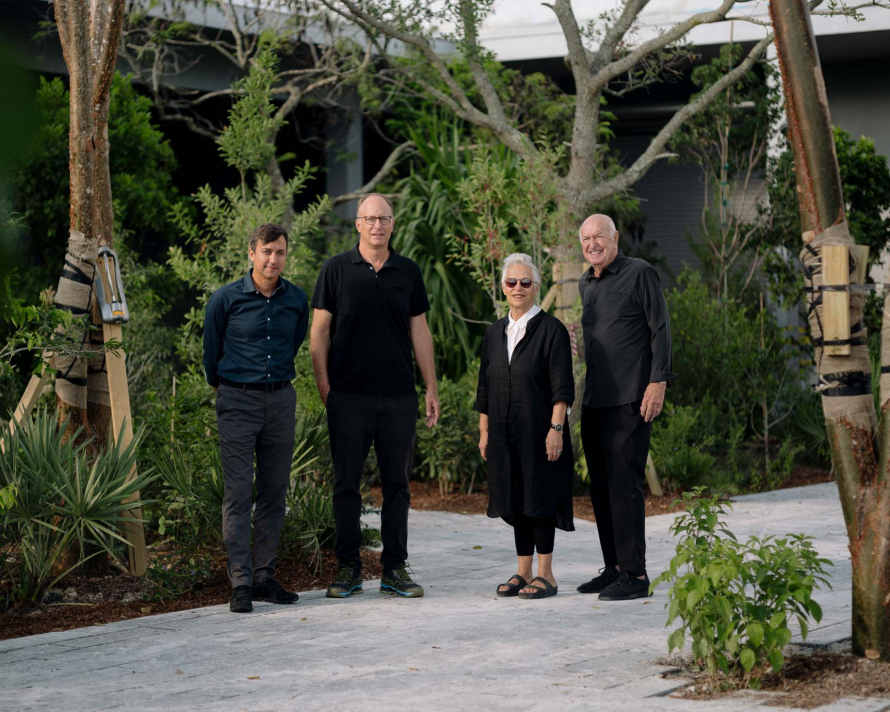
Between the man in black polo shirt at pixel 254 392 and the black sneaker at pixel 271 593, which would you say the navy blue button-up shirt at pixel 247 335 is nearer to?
the man in black polo shirt at pixel 254 392

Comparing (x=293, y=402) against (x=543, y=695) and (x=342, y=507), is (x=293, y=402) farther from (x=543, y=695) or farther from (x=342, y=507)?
(x=543, y=695)

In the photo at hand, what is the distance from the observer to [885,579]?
13.5 feet

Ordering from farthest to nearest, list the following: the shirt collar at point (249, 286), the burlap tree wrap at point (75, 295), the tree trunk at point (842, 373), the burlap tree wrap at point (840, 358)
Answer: the burlap tree wrap at point (75, 295) → the shirt collar at point (249, 286) → the burlap tree wrap at point (840, 358) → the tree trunk at point (842, 373)

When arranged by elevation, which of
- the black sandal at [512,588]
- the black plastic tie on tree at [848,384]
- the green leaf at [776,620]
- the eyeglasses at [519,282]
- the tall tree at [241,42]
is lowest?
the black sandal at [512,588]

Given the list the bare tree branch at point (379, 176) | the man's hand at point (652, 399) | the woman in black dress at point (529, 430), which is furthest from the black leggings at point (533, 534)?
the bare tree branch at point (379, 176)

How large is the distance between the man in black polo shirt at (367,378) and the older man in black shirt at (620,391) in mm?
970

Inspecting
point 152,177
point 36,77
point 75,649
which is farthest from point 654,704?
point 152,177

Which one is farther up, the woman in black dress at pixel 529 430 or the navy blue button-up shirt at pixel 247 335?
the navy blue button-up shirt at pixel 247 335

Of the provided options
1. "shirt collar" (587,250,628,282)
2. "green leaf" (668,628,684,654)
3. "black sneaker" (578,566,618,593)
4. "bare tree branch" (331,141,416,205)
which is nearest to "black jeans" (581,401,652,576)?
"black sneaker" (578,566,618,593)

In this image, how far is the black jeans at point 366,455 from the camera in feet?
19.2

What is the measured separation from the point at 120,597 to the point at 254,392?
1.34 metres

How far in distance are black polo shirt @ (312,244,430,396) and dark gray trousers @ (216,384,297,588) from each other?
0.34 meters

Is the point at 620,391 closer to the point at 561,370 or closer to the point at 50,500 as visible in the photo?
the point at 561,370

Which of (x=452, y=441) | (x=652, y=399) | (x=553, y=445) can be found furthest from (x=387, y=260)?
(x=452, y=441)
